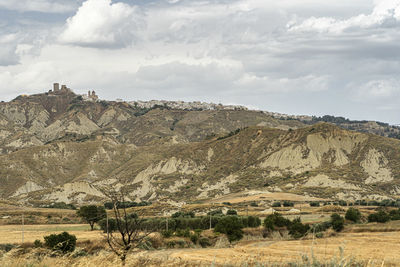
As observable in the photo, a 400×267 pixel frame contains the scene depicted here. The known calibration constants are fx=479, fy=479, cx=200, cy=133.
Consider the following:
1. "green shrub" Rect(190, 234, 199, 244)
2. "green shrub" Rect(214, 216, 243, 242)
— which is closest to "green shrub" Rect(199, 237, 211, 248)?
"green shrub" Rect(190, 234, 199, 244)

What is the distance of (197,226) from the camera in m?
70.1

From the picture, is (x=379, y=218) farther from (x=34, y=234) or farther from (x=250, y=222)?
(x=34, y=234)

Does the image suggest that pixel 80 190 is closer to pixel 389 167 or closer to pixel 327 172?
pixel 327 172

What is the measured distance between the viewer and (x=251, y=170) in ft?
515

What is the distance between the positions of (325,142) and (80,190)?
82.3 m

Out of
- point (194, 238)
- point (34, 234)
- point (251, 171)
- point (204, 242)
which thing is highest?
point (251, 171)

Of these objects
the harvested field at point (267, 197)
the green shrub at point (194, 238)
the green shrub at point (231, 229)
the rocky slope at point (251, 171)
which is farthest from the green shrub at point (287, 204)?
the green shrub at point (194, 238)

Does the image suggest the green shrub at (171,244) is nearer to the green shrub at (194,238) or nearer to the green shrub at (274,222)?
the green shrub at (194,238)

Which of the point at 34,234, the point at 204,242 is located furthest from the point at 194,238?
the point at 34,234

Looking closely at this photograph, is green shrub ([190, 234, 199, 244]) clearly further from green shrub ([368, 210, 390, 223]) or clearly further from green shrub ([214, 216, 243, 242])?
green shrub ([368, 210, 390, 223])

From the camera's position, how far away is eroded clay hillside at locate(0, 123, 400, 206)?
5453 inches

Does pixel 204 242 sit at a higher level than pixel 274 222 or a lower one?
lower

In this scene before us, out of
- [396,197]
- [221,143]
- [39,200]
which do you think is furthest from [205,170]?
[396,197]

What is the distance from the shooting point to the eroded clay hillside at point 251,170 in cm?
13850
